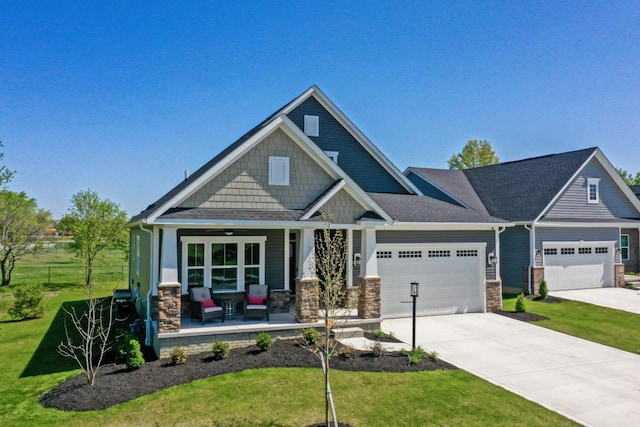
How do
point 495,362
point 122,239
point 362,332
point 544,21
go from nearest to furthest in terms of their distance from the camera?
point 495,362 → point 362,332 → point 544,21 → point 122,239

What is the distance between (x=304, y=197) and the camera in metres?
12.5

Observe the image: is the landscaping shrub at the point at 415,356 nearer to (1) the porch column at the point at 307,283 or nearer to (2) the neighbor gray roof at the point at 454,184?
(1) the porch column at the point at 307,283

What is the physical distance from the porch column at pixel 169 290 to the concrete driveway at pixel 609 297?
17.3 meters

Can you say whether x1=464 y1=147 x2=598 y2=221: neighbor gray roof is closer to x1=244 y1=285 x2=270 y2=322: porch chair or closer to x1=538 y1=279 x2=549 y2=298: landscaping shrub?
x1=538 y1=279 x2=549 y2=298: landscaping shrub

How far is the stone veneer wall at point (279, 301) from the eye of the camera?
1337cm

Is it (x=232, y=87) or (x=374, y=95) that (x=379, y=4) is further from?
(x=232, y=87)

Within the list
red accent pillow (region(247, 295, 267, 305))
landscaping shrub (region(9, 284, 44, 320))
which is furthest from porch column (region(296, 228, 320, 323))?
landscaping shrub (region(9, 284, 44, 320))

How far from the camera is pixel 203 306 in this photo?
11.7m

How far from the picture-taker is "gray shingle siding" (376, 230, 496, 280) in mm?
14961

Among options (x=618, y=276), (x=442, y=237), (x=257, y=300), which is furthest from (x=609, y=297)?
(x=257, y=300)

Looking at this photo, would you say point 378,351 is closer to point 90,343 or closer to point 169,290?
point 169,290

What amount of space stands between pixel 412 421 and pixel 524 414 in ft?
6.92

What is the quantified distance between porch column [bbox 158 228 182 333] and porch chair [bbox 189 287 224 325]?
1.09m

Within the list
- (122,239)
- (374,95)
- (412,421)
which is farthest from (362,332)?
(122,239)
